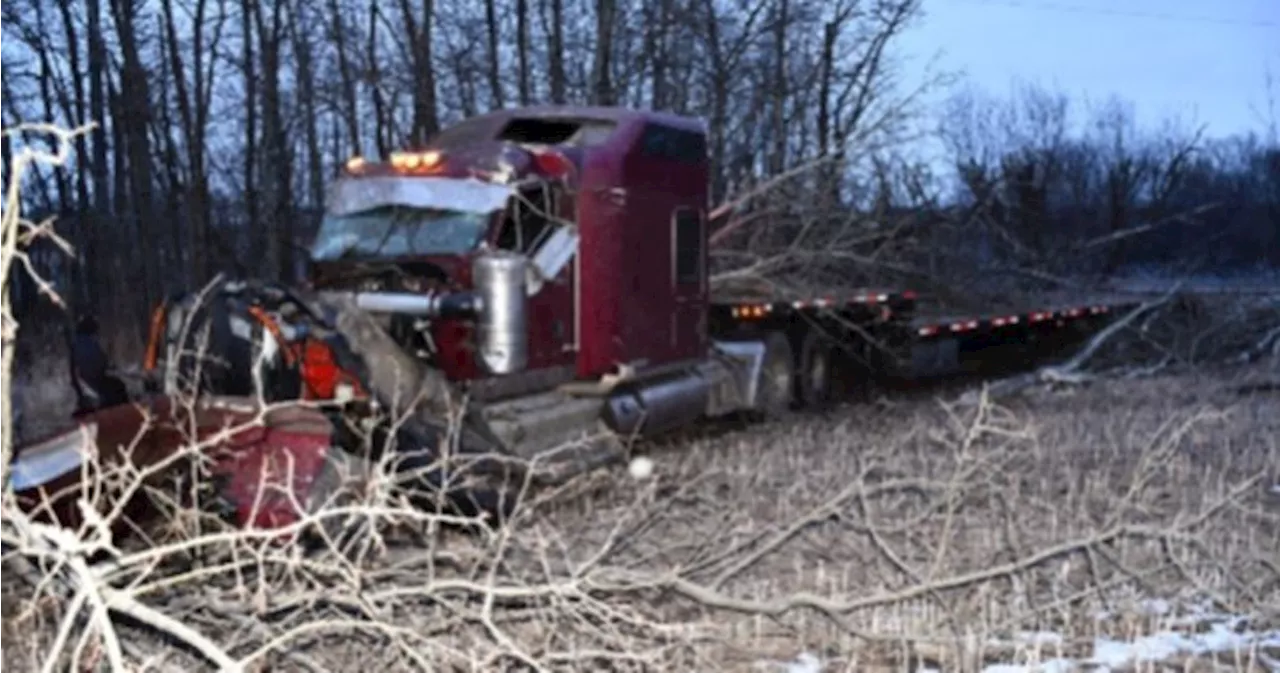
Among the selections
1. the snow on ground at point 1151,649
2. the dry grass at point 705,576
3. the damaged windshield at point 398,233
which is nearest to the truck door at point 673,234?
the damaged windshield at point 398,233

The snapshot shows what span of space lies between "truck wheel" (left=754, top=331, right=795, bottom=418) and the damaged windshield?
15.1ft

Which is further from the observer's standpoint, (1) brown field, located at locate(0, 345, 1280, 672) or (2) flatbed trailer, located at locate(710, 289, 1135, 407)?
(2) flatbed trailer, located at locate(710, 289, 1135, 407)

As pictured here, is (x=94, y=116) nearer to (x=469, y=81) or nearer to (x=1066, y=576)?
→ (x=469, y=81)

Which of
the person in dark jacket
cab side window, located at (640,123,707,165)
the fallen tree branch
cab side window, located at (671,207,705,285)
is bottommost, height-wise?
the fallen tree branch

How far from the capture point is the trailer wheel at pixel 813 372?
53.5 feet

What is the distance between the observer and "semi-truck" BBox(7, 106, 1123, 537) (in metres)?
9.39

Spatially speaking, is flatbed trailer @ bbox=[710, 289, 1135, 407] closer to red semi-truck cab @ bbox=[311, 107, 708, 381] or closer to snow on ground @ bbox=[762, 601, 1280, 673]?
red semi-truck cab @ bbox=[311, 107, 708, 381]

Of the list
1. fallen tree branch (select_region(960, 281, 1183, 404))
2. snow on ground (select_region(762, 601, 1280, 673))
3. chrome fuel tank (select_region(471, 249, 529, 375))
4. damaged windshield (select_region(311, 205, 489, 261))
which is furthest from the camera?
fallen tree branch (select_region(960, 281, 1183, 404))

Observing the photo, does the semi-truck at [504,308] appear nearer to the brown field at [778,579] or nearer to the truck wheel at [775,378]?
the truck wheel at [775,378]

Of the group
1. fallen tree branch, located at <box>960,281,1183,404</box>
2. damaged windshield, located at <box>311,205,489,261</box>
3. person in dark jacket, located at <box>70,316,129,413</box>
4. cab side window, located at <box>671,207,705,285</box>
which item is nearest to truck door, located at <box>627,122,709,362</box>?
cab side window, located at <box>671,207,705,285</box>

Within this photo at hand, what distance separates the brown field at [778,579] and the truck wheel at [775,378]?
4.47 m

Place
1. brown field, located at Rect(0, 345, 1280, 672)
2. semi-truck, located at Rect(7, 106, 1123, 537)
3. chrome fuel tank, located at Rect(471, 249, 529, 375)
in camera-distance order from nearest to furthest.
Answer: brown field, located at Rect(0, 345, 1280, 672) → semi-truck, located at Rect(7, 106, 1123, 537) → chrome fuel tank, located at Rect(471, 249, 529, 375)

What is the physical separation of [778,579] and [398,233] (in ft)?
16.9

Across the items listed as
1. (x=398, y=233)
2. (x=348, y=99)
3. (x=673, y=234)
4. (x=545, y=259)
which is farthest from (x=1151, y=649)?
(x=348, y=99)
